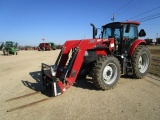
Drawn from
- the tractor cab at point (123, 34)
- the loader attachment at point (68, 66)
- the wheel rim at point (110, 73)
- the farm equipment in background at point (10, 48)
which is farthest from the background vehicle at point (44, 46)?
the wheel rim at point (110, 73)

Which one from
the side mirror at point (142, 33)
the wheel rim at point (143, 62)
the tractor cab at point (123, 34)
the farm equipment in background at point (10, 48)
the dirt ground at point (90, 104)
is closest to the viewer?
the dirt ground at point (90, 104)

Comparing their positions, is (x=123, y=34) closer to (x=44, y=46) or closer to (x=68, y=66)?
(x=68, y=66)

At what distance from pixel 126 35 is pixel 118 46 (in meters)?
0.62

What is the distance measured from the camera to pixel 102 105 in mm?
5164

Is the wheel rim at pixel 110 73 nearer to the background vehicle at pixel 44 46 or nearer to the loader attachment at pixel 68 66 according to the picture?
the loader attachment at pixel 68 66

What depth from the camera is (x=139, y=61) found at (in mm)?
8469

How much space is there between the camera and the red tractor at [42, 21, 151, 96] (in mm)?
6070

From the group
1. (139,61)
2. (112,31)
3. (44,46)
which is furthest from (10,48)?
(139,61)

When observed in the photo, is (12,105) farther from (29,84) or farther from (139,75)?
(139,75)

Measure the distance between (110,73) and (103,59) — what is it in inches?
30.6

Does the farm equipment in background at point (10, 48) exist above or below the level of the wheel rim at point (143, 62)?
above

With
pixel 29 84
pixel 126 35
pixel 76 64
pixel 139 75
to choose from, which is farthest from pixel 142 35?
pixel 29 84

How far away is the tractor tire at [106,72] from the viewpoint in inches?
243

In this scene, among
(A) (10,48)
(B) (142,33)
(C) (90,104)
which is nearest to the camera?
(C) (90,104)
